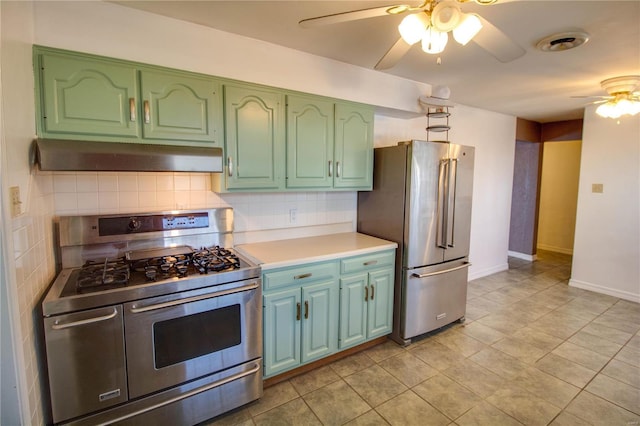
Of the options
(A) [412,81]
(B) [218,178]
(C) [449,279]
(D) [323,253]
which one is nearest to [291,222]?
(D) [323,253]

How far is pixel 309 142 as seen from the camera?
250 cm

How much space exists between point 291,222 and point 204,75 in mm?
1345

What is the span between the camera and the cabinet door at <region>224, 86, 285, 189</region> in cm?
215

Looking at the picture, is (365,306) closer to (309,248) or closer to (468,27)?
(309,248)

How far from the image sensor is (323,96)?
254 cm

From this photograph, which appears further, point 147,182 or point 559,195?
point 559,195

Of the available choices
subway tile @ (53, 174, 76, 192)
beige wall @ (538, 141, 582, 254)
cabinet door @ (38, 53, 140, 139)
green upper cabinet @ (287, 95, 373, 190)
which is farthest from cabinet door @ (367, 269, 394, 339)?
beige wall @ (538, 141, 582, 254)

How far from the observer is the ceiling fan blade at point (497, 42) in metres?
1.34

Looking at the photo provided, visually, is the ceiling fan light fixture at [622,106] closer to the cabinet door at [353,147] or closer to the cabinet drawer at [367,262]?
the cabinet door at [353,147]

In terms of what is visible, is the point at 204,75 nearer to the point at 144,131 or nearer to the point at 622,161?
the point at 144,131

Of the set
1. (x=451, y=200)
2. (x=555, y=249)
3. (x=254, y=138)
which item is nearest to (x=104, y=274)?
(x=254, y=138)

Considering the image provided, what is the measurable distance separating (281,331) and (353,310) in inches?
25.4

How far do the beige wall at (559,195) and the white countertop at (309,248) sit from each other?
5.10 m

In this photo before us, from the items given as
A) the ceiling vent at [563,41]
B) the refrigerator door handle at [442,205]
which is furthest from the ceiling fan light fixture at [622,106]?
the refrigerator door handle at [442,205]
